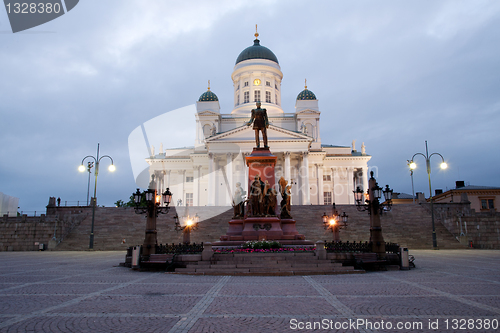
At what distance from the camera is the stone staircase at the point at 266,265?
46.2 ft

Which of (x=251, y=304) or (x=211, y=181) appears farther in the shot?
(x=211, y=181)

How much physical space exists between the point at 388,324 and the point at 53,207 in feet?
151

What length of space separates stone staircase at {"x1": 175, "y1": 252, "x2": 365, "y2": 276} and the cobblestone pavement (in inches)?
53.5

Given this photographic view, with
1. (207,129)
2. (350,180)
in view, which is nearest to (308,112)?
(350,180)

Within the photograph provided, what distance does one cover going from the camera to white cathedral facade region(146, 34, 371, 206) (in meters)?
59.0

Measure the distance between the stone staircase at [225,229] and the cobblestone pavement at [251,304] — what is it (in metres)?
21.3

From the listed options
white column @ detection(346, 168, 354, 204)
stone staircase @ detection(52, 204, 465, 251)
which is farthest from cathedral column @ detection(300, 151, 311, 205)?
stone staircase @ detection(52, 204, 465, 251)

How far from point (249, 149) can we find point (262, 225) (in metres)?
40.6

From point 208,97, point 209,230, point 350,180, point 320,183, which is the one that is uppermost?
point 208,97

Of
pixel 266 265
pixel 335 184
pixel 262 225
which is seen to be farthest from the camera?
pixel 335 184

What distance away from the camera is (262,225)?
59.7 ft

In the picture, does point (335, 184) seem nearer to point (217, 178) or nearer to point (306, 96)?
point (306, 96)

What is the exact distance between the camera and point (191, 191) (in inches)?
2805

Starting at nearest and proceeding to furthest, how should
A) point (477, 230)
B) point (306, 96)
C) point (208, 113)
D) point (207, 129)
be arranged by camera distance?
point (477, 230), point (208, 113), point (207, 129), point (306, 96)
